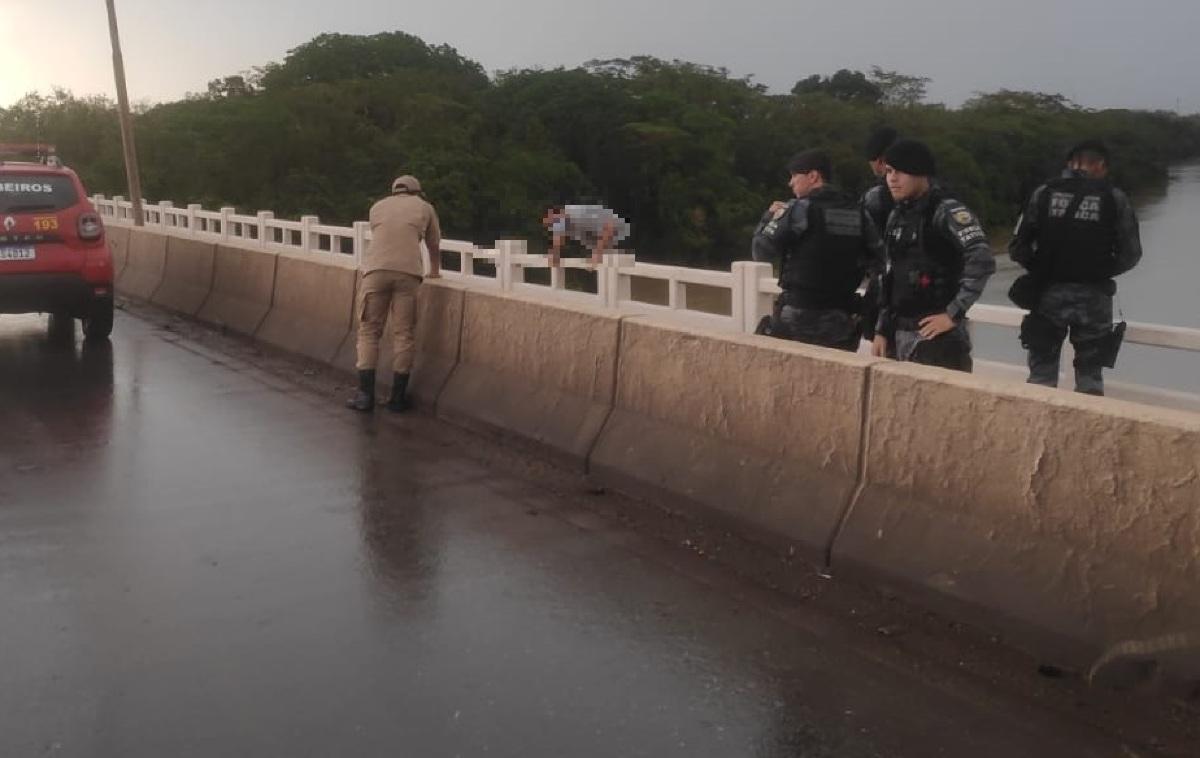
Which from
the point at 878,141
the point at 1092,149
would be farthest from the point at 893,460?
the point at 878,141

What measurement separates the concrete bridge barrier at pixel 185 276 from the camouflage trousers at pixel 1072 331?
429 inches

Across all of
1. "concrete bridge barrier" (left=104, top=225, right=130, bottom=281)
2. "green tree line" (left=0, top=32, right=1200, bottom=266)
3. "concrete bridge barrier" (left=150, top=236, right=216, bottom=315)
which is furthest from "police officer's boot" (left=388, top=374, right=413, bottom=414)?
"green tree line" (left=0, top=32, right=1200, bottom=266)

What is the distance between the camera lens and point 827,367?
562 centimetres

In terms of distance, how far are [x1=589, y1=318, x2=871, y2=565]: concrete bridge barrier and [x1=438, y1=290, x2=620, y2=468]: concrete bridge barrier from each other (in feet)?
0.75

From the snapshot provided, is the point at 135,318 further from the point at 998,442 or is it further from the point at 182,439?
the point at 998,442

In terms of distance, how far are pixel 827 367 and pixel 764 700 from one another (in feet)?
6.07

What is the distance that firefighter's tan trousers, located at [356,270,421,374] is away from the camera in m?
9.38

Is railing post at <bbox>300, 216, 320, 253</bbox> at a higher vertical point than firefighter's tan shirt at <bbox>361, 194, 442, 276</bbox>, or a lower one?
lower

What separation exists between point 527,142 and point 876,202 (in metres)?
58.4

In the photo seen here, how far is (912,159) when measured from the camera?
5.71 metres

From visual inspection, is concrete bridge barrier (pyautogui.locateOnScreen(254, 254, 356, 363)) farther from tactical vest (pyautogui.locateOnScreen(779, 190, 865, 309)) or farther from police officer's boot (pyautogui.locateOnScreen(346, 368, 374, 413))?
tactical vest (pyautogui.locateOnScreen(779, 190, 865, 309))

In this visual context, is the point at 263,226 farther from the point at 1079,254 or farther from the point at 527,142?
the point at 527,142

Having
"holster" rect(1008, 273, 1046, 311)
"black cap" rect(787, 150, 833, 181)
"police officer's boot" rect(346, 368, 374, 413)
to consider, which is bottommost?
"police officer's boot" rect(346, 368, 374, 413)

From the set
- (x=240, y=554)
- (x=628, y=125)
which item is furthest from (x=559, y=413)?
(x=628, y=125)
